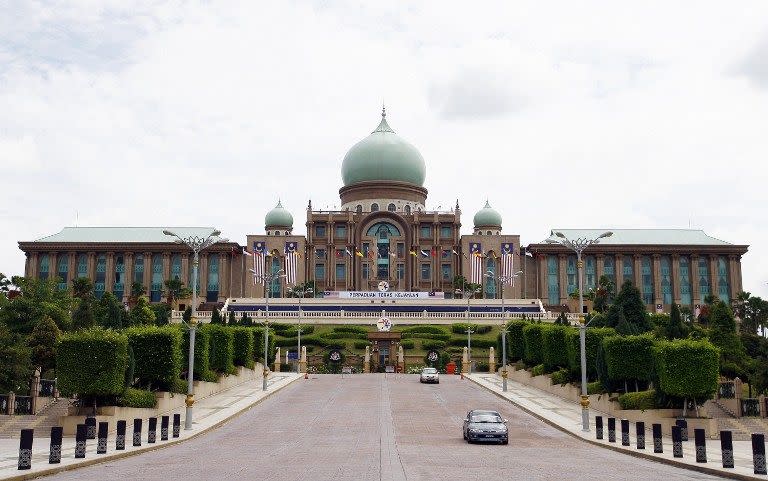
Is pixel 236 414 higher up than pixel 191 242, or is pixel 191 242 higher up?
pixel 191 242

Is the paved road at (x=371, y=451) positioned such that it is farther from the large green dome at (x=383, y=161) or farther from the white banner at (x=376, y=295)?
the large green dome at (x=383, y=161)

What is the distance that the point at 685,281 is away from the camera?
132750 millimetres

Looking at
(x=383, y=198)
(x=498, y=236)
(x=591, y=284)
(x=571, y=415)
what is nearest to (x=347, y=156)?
(x=383, y=198)

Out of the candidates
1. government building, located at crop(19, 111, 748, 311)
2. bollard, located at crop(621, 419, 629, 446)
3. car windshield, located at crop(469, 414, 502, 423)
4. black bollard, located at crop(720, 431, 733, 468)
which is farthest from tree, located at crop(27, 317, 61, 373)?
government building, located at crop(19, 111, 748, 311)

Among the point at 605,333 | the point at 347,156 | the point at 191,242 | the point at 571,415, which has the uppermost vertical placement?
the point at 347,156

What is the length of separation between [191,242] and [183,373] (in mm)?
12833

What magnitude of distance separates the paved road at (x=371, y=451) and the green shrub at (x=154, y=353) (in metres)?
5.03

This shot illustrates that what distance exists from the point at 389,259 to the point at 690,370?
3842 inches

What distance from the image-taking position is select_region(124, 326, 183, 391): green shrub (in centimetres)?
4419

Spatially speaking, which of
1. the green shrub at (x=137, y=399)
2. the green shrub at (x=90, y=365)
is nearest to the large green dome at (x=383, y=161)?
the green shrub at (x=137, y=399)

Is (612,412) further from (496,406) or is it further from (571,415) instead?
(496,406)

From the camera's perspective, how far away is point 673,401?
131 feet

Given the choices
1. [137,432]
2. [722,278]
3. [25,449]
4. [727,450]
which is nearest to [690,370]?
[727,450]

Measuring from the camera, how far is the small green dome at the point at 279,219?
5477 inches
